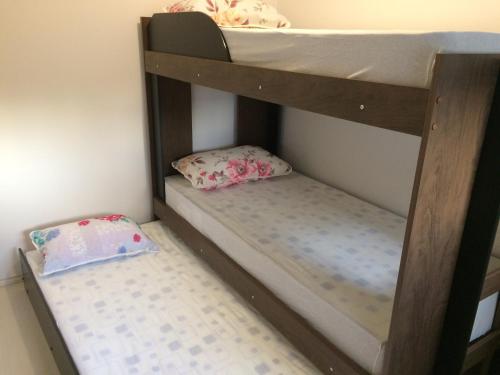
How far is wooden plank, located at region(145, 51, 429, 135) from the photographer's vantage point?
3.24 ft

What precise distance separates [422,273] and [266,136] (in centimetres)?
187

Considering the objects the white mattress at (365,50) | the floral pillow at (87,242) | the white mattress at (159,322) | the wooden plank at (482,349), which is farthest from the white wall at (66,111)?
the wooden plank at (482,349)

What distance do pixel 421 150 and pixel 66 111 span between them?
191cm

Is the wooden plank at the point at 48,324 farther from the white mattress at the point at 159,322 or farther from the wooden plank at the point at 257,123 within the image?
the wooden plank at the point at 257,123

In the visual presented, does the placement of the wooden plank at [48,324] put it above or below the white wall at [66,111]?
below

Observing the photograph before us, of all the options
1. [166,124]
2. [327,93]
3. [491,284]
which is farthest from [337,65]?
[166,124]

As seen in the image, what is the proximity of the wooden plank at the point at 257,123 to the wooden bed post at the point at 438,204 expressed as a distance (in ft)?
5.92

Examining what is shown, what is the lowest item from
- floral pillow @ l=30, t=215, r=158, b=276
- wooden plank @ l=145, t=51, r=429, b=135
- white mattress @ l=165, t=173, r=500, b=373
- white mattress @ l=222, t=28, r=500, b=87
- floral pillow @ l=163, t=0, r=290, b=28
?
floral pillow @ l=30, t=215, r=158, b=276

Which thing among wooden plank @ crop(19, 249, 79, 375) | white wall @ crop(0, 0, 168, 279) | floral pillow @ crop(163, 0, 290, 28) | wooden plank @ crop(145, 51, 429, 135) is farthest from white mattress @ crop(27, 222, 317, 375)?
floral pillow @ crop(163, 0, 290, 28)

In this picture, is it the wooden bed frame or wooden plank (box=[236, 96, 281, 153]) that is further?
wooden plank (box=[236, 96, 281, 153])

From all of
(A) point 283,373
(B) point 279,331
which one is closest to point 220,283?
(B) point 279,331

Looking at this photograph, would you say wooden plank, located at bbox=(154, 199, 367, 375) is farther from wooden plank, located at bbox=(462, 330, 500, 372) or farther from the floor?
the floor

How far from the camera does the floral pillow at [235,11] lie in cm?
197

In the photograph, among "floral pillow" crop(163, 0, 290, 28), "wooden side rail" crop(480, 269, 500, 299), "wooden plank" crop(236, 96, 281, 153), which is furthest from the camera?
"wooden plank" crop(236, 96, 281, 153)
